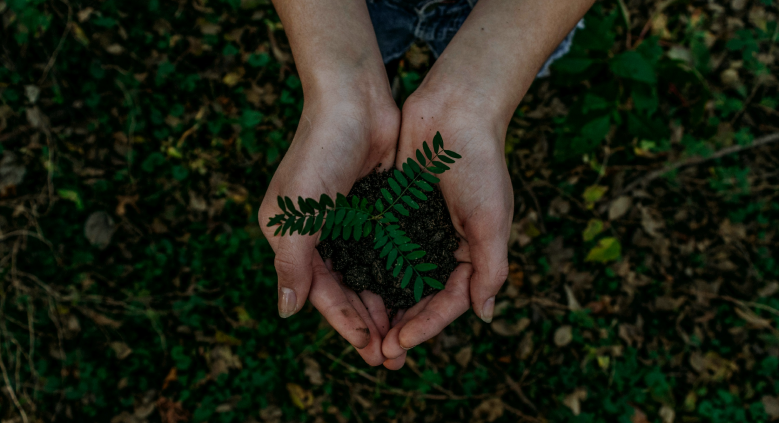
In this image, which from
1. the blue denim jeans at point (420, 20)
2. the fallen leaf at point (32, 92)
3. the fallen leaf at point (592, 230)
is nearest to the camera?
the blue denim jeans at point (420, 20)

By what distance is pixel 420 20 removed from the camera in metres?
3.03

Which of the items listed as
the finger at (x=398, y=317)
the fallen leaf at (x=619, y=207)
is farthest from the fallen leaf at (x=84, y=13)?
the fallen leaf at (x=619, y=207)

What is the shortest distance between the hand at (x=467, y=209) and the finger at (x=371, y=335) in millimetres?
53

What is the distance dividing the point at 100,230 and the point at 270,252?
1422 millimetres

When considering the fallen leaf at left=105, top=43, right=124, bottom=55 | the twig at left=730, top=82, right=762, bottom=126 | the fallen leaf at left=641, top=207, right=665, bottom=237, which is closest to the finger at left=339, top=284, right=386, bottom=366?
the fallen leaf at left=641, top=207, right=665, bottom=237

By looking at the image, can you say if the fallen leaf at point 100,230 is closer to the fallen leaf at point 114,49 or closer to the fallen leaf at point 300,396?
the fallen leaf at point 114,49

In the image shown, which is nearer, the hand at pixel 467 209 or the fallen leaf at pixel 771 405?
the hand at pixel 467 209

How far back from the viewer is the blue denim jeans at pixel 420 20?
2.96 meters

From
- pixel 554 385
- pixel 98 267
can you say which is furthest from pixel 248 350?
pixel 554 385

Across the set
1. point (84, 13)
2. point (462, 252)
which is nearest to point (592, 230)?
point (462, 252)

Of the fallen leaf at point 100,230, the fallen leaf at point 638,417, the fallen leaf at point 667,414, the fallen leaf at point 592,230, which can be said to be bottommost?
the fallen leaf at point 667,414

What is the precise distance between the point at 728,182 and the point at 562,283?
166 centimetres

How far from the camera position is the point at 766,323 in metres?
3.75

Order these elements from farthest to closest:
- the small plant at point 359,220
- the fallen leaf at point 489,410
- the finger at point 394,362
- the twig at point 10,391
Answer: the twig at point 10,391
the fallen leaf at point 489,410
the finger at point 394,362
the small plant at point 359,220
